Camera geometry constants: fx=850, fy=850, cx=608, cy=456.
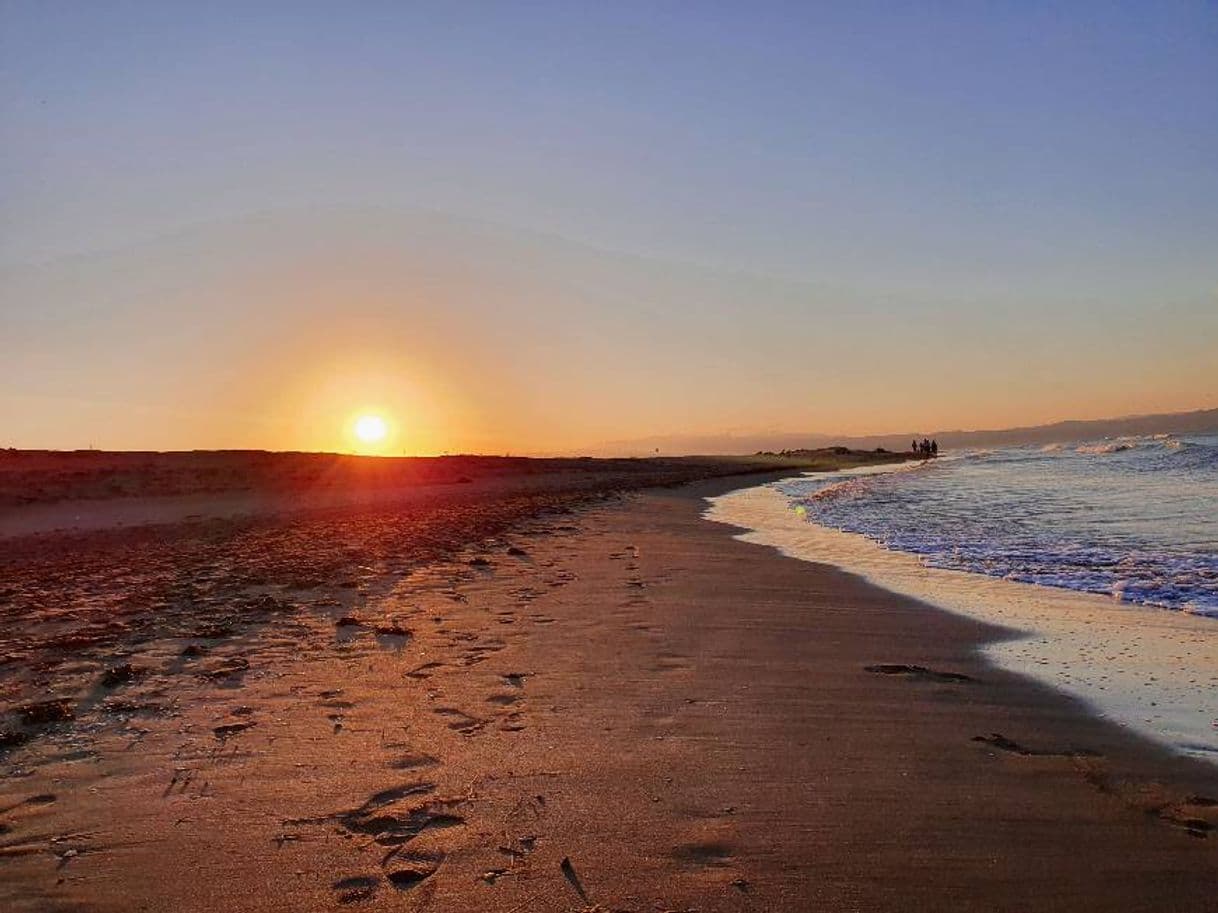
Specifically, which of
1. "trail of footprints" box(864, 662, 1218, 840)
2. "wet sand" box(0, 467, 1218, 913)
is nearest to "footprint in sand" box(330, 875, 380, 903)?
"wet sand" box(0, 467, 1218, 913)

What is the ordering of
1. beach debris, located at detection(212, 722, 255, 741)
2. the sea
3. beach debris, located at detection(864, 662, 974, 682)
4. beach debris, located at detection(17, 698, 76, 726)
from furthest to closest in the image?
beach debris, located at detection(864, 662, 974, 682)
the sea
beach debris, located at detection(17, 698, 76, 726)
beach debris, located at detection(212, 722, 255, 741)

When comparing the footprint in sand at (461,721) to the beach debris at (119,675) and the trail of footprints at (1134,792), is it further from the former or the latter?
the trail of footprints at (1134,792)

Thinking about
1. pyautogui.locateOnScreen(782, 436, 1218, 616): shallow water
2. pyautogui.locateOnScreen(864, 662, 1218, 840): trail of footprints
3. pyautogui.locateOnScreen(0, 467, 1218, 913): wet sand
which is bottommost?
pyautogui.locateOnScreen(782, 436, 1218, 616): shallow water

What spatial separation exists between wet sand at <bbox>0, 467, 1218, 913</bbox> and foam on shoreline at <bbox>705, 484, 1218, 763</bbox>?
1.22ft

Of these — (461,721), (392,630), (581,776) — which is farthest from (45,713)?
(581,776)

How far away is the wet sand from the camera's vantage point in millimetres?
3533

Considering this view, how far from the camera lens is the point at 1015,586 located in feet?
36.8

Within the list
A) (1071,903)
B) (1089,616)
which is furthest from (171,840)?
(1089,616)

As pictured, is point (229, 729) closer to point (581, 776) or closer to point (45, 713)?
point (45, 713)

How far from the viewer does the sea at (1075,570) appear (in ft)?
21.2

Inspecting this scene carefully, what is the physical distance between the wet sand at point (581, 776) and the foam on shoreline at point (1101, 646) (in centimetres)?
37

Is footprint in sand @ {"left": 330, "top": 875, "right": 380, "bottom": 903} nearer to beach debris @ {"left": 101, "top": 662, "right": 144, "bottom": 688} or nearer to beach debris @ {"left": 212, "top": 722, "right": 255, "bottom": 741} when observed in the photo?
beach debris @ {"left": 212, "top": 722, "right": 255, "bottom": 741}

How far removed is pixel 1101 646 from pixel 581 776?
220 inches

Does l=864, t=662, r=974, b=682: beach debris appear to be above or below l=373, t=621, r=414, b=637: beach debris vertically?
below
